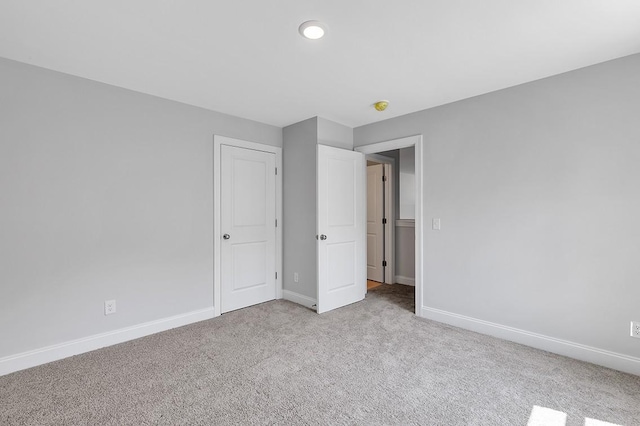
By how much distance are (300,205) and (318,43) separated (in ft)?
A: 6.86

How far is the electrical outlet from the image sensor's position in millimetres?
2601

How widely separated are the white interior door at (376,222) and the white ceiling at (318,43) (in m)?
2.11

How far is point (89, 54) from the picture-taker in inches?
84.4

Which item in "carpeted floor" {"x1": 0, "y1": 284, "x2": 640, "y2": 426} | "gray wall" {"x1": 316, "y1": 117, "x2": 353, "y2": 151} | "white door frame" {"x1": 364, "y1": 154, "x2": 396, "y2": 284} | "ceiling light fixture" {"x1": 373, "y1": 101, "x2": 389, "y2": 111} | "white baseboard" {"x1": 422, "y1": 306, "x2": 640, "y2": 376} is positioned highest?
"ceiling light fixture" {"x1": 373, "y1": 101, "x2": 389, "y2": 111}

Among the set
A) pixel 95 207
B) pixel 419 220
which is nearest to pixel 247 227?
pixel 95 207

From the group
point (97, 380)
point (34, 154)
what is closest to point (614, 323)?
point (97, 380)

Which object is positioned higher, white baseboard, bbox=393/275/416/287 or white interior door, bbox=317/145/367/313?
white interior door, bbox=317/145/367/313

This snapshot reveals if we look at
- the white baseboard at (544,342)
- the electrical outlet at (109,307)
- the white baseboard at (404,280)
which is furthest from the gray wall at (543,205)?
the electrical outlet at (109,307)

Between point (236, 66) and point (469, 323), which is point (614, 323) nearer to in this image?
point (469, 323)

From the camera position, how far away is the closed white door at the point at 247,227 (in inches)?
136

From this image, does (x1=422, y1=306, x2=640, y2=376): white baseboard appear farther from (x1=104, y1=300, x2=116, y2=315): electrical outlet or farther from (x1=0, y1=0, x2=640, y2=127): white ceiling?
(x1=104, y1=300, x2=116, y2=315): electrical outlet

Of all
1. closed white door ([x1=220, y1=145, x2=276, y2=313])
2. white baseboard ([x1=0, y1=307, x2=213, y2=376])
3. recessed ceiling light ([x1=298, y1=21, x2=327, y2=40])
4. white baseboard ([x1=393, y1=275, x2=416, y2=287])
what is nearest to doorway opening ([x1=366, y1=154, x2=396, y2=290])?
white baseboard ([x1=393, y1=275, x2=416, y2=287])

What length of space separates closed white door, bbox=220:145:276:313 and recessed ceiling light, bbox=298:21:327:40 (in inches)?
73.6

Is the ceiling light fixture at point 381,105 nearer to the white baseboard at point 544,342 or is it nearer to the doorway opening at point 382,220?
the doorway opening at point 382,220
